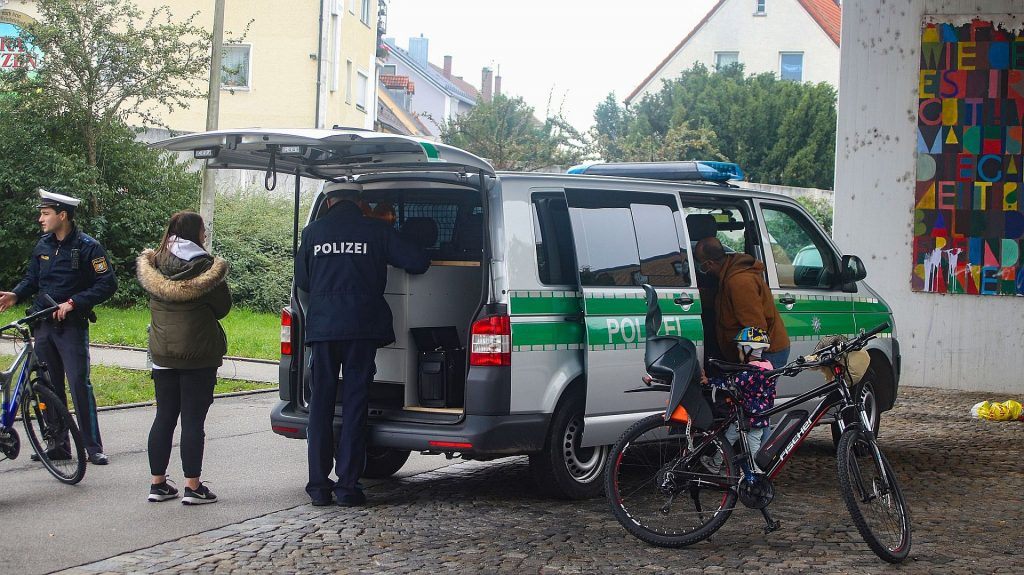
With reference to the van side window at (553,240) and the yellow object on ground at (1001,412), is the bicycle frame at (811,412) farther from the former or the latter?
the yellow object on ground at (1001,412)

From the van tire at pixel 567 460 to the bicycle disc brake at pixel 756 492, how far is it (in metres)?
1.33

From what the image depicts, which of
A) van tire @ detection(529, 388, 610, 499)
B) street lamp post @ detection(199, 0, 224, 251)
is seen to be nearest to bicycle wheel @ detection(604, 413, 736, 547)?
van tire @ detection(529, 388, 610, 499)

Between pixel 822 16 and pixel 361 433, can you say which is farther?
pixel 822 16

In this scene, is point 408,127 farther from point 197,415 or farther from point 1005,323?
point 197,415

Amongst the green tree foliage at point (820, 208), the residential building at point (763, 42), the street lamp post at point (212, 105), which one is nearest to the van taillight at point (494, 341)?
the street lamp post at point (212, 105)

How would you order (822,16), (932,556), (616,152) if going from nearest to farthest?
1. (932,556)
2. (616,152)
3. (822,16)

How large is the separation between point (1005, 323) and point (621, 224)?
8806 millimetres

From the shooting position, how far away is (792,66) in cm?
5712

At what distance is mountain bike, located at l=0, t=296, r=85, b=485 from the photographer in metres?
7.97

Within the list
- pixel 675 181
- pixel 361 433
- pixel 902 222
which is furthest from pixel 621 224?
pixel 902 222

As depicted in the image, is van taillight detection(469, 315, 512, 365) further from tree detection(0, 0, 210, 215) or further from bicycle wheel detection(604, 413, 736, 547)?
tree detection(0, 0, 210, 215)

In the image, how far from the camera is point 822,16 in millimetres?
56906

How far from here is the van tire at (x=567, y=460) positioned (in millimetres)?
7492

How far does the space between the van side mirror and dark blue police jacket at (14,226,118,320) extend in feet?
17.4
